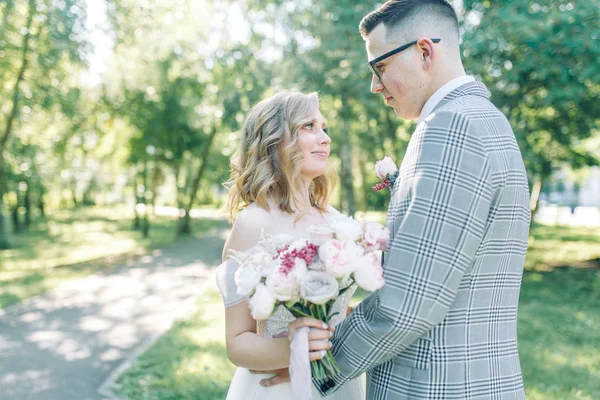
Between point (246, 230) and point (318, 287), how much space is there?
2.75ft

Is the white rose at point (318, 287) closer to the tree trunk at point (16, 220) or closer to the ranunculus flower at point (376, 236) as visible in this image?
the ranunculus flower at point (376, 236)

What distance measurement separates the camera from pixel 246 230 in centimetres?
256

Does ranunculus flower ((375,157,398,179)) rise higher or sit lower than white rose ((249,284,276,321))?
higher

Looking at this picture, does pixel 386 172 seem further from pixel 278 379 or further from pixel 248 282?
pixel 278 379

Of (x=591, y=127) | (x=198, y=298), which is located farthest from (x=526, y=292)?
(x=198, y=298)

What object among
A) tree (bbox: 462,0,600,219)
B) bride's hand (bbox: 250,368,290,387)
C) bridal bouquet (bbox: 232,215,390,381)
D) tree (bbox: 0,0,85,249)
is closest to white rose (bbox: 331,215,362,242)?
bridal bouquet (bbox: 232,215,390,381)

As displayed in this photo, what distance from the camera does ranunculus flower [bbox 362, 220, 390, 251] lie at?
1783mm

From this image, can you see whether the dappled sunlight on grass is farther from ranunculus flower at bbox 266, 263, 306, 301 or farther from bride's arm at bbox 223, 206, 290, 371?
ranunculus flower at bbox 266, 263, 306, 301

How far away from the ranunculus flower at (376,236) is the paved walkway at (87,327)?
492 centimetres

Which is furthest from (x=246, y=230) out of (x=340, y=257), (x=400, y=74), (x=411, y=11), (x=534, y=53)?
(x=534, y=53)

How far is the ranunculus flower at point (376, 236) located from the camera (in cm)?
178

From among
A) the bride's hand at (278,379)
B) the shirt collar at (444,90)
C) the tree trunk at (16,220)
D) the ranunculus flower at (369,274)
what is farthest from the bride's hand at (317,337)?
the tree trunk at (16,220)

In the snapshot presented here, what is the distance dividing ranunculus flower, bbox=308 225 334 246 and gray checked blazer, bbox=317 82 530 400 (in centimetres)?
22

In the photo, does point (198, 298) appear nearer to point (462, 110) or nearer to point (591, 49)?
point (591, 49)
